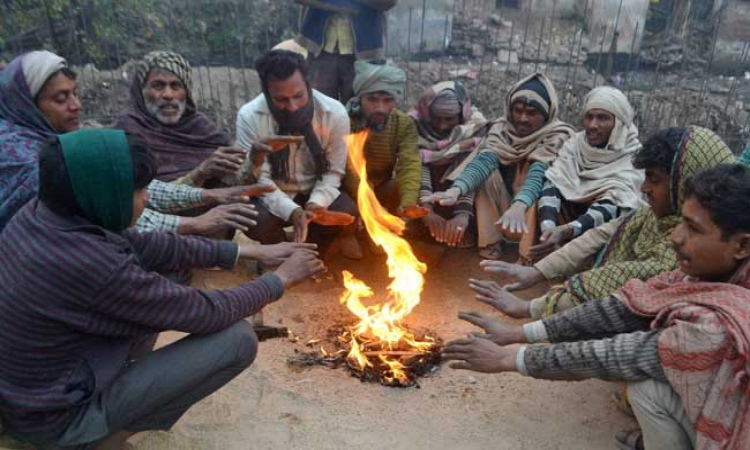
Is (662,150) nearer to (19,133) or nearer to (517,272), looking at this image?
(517,272)

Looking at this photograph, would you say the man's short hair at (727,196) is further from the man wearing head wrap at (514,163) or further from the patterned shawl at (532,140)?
the patterned shawl at (532,140)

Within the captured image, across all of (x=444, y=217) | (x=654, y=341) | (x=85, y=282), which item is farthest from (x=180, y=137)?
(x=654, y=341)

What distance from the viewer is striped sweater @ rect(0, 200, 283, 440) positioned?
7.06 ft

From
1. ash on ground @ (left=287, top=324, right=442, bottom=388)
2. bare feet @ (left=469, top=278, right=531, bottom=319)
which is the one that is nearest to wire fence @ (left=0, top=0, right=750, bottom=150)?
ash on ground @ (left=287, top=324, right=442, bottom=388)

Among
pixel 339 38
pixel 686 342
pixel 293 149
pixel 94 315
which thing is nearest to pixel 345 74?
pixel 339 38

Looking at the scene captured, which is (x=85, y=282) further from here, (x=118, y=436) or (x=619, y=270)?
(x=619, y=270)

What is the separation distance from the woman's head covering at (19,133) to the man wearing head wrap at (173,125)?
88 centimetres

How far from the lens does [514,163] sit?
16.5 feet

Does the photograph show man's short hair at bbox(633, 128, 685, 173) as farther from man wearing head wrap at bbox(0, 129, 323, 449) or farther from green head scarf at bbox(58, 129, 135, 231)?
green head scarf at bbox(58, 129, 135, 231)

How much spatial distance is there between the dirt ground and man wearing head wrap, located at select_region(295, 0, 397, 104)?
3.34 metres

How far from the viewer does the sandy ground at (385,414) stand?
3.06 metres

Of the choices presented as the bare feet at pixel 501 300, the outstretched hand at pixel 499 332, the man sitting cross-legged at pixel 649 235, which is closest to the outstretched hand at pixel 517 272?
the man sitting cross-legged at pixel 649 235

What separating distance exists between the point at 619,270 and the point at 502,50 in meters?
9.26

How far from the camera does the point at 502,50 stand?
1158 cm
